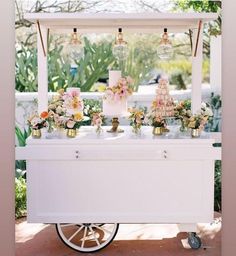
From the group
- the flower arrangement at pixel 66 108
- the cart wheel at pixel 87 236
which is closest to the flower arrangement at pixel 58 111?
the flower arrangement at pixel 66 108

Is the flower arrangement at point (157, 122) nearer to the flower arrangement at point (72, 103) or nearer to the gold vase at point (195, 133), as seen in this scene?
the gold vase at point (195, 133)

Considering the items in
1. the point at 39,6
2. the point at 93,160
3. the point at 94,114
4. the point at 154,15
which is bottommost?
the point at 93,160

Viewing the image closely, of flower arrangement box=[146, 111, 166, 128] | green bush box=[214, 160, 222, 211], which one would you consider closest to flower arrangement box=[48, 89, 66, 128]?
flower arrangement box=[146, 111, 166, 128]

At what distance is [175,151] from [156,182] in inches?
8.6

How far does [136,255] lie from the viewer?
12.7 feet

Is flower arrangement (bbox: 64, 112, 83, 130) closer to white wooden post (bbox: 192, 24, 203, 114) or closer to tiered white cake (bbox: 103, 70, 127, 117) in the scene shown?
tiered white cake (bbox: 103, 70, 127, 117)

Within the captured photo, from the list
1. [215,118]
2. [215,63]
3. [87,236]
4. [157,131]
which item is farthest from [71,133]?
[215,63]

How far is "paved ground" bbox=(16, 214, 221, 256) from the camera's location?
3916mm

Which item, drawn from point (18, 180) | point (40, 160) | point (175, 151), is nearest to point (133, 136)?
point (175, 151)

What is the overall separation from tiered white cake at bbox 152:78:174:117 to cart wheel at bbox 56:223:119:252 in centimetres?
80

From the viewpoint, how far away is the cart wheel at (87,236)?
3861 millimetres

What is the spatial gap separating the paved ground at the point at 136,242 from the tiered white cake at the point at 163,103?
37.2 inches
